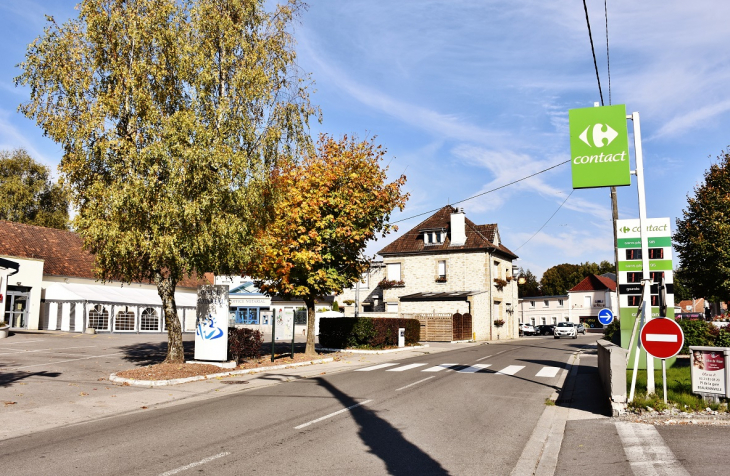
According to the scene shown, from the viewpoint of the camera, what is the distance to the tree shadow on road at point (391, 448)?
6.56 metres

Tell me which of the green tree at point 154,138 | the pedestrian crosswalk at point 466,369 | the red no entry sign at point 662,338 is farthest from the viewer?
the pedestrian crosswalk at point 466,369

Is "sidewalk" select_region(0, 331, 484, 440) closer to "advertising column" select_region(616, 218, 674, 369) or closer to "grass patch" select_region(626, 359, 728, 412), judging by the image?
"grass patch" select_region(626, 359, 728, 412)

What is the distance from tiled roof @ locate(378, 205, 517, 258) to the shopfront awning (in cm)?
1817

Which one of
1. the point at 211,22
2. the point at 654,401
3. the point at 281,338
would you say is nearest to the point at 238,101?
the point at 211,22

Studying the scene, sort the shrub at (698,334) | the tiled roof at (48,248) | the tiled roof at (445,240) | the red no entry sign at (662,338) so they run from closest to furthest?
the red no entry sign at (662,338) → the shrub at (698,334) → the tiled roof at (48,248) → the tiled roof at (445,240)

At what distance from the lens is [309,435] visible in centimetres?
838

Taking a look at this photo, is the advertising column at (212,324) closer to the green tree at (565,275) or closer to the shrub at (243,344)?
the shrub at (243,344)

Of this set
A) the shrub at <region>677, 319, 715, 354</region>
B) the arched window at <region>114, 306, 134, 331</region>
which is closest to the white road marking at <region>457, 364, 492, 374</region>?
the shrub at <region>677, 319, 715, 354</region>

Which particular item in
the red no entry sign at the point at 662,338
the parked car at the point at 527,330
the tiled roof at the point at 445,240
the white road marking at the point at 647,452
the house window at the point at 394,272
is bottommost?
the parked car at the point at 527,330

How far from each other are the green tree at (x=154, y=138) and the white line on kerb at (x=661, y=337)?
10.5 m

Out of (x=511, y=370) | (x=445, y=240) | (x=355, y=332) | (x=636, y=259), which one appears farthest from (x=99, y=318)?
(x=636, y=259)

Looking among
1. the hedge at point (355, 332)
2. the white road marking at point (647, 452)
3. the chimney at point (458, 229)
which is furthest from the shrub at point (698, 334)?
the chimney at point (458, 229)

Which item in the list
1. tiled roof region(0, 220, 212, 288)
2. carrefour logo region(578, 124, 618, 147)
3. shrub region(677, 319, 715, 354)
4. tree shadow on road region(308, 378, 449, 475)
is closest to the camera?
tree shadow on road region(308, 378, 449, 475)

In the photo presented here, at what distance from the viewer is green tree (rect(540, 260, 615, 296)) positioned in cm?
9975
